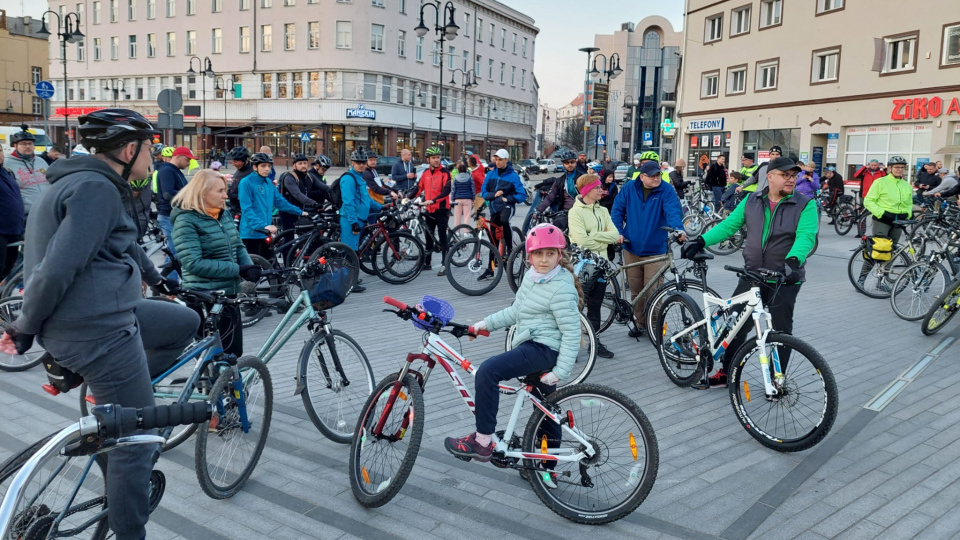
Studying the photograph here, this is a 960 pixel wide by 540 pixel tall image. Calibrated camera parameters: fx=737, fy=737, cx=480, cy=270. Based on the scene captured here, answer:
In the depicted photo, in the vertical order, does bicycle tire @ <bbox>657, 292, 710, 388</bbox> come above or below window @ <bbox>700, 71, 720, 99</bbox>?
below

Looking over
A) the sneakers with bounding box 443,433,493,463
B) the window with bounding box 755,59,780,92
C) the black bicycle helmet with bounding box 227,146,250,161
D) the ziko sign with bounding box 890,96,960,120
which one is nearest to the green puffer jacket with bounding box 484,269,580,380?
the sneakers with bounding box 443,433,493,463

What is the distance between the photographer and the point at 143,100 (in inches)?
2431

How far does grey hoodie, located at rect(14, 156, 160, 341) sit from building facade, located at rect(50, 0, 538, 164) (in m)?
45.9

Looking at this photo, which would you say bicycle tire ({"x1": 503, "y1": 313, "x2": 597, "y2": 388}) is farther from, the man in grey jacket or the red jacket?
the red jacket

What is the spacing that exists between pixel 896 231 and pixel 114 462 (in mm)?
11040

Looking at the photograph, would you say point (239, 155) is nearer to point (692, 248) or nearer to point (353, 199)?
point (353, 199)

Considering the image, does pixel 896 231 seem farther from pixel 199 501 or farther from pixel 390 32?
pixel 390 32

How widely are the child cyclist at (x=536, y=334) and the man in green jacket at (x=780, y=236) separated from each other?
2084mm

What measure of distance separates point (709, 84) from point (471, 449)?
3693cm

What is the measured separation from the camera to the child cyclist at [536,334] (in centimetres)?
390

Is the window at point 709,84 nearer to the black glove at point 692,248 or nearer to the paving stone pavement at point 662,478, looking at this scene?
the paving stone pavement at point 662,478

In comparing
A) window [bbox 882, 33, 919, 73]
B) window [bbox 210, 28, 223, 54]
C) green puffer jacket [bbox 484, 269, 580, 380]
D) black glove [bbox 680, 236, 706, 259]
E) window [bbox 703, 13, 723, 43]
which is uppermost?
window [bbox 210, 28, 223, 54]

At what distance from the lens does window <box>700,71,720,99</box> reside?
36.8m

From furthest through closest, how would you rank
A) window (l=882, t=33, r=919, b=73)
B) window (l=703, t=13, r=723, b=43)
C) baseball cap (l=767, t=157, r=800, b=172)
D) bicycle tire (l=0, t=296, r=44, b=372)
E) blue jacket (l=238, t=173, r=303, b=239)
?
window (l=703, t=13, r=723, b=43)
window (l=882, t=33, r=919, b=73)
blue jacket (l=238, t=173, r=303, b=239)
bicycle tire (l=0, t=296, r=44, b=372)
baseball cap (l=767, t=157, r=800, b=172)
